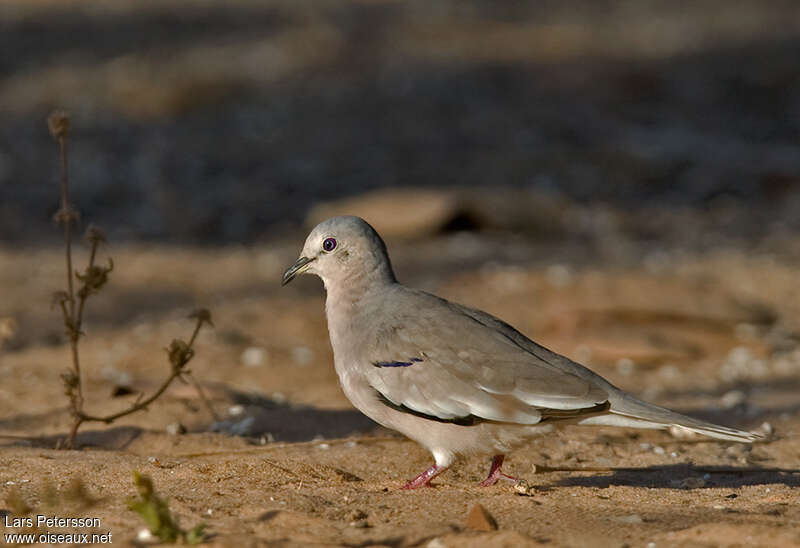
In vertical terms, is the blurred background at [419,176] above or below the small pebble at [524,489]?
above

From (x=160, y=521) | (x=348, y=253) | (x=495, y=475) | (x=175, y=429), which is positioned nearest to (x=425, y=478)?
(x=495, y=475)

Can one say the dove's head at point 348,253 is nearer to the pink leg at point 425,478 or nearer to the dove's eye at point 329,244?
the dove's eye at point 329,244

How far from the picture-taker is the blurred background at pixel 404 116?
13.4 m

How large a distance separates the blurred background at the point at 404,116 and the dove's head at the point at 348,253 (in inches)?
256

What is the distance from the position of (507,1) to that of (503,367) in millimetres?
21119

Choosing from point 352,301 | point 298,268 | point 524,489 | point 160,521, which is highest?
point 298,268

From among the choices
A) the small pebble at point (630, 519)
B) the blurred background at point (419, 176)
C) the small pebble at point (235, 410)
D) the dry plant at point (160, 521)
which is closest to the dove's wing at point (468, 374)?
the small pebble at point (630, 519)

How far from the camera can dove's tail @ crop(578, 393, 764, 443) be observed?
4316 mm

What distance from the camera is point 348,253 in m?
5.03

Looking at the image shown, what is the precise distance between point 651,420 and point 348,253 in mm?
1526

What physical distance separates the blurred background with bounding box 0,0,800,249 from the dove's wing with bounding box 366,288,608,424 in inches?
277

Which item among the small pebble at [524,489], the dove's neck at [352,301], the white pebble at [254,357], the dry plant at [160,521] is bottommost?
the dry plant at [160,521]

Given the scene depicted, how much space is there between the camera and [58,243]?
11.7 metres

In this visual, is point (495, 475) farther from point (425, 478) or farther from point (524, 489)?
point (425, 478)
